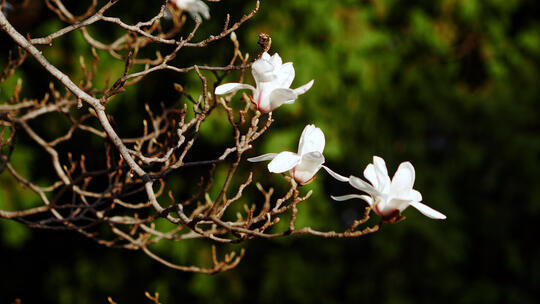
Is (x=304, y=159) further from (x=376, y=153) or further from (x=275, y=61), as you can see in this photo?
(x=376, y=153)

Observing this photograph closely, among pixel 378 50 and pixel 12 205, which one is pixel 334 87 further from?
pixel 12 205

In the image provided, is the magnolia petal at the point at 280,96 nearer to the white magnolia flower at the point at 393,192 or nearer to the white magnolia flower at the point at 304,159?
the white magnolia flower at the point at 304,159

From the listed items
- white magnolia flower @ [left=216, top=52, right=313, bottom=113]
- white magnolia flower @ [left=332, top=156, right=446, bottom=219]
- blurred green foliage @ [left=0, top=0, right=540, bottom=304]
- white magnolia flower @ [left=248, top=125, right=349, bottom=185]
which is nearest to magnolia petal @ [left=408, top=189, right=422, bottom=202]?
white magnolia flower @ [left=332, top=156, right=446, bottom=219]

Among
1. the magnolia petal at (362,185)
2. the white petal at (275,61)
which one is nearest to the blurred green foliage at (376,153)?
the white petal at (275,61)

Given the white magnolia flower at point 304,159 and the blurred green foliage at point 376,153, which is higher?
the blurred green foliage at point 376,153

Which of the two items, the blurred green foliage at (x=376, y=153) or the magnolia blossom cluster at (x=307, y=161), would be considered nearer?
the magnolia blossom cluster at (x=307, y=161)

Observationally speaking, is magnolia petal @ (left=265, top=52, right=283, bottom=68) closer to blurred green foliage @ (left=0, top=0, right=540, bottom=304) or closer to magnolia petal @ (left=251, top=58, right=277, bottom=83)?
magnolia petal @ (left=251, top=58, right=277, bottom=83)

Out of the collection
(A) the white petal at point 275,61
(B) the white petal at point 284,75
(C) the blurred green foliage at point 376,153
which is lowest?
(B) the white petal at point 284,75

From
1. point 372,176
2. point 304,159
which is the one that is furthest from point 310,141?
point 372,176
